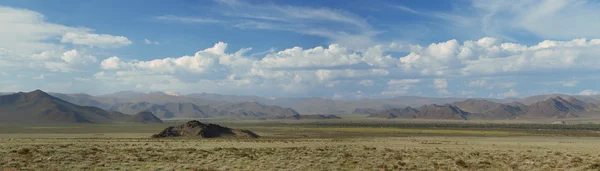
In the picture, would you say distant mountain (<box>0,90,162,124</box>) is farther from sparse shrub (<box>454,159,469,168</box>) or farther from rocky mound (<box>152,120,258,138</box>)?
sparse shrub (<box>454,159,469,168</box>)

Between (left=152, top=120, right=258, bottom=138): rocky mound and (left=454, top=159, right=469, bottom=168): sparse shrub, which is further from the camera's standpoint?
Result: (left=152, top=120, right=258, bottom=138): rocky mound

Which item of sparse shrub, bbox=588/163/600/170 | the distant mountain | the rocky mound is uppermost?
the distant mountain

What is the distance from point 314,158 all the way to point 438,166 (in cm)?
780

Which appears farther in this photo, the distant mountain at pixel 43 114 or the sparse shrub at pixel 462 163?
the distant mountain at pixel 43 114

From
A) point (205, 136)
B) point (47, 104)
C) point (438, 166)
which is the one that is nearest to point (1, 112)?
point (47, 104)

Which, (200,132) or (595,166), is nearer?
(595,166)

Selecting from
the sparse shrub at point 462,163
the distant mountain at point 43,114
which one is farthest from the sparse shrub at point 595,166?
the distant mountain at point 43,114

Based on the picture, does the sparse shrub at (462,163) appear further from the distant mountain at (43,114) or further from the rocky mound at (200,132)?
the distant mountain at (43,114)

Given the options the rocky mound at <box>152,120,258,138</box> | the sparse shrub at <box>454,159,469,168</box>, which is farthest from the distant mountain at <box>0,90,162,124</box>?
the sparse shrub at <box>454,159,469,168</box>

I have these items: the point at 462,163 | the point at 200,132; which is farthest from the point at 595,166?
the point at 200,132

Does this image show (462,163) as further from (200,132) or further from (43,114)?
(43,114)

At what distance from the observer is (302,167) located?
24.5 m

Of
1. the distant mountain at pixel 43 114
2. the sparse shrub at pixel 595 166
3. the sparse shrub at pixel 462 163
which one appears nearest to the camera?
the sparse shrub at pixel 595 166

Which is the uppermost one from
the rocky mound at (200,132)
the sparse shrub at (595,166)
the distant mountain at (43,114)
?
the distant mountain at (43,114)
